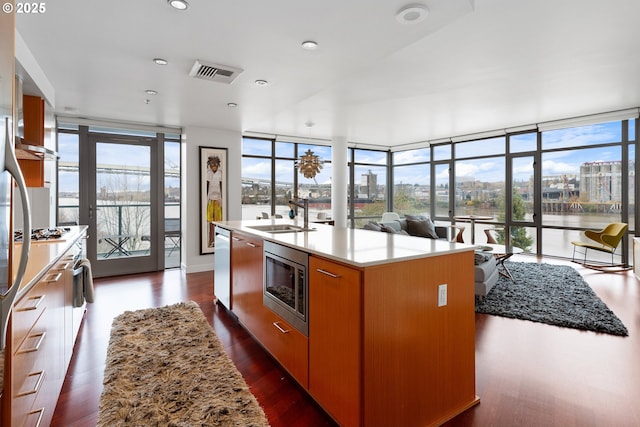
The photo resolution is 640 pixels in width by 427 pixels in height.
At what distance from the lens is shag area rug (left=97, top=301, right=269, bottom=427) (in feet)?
5.85

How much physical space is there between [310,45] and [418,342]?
2172mm

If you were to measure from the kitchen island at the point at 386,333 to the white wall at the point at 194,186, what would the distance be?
12.6ft

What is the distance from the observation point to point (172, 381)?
2105mm

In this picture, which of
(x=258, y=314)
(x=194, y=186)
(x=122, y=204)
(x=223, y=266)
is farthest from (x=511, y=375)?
(x=122, y=204)

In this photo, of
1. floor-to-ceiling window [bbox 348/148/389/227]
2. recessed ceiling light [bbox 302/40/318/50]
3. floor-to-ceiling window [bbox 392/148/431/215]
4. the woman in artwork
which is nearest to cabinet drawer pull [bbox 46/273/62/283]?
recessed ceiling light [bbox 302/40/318/50]

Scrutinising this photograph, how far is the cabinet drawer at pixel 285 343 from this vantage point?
193 cm

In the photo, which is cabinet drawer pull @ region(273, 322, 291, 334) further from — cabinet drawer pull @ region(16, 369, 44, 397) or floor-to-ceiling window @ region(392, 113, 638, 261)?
floor-to-ceiling window @ region(392, 113, 638, 261)

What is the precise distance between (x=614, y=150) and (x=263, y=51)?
6.01 metres

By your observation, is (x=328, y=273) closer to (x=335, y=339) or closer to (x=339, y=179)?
(x=335, y=339)

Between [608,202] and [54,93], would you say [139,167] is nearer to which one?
[54,93]

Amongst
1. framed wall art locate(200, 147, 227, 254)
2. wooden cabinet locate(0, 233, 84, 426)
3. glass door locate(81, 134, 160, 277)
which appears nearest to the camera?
wooden cabinet locate(0, 233, 84, 426)

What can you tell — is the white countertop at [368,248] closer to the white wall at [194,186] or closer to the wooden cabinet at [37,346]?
the wooden cabinet at [37,346]

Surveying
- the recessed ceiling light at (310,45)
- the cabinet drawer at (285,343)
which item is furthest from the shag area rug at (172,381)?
the recessed ceiling light at (310,45)

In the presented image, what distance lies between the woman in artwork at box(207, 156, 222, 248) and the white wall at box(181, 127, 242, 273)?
150 mm
